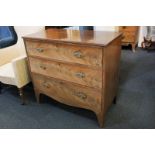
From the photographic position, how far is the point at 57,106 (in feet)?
7.66

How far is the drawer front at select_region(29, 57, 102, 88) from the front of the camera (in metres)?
1.67

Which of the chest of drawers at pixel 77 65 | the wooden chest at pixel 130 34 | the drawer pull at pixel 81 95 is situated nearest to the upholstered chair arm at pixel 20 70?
the chest of drawers at pixel 77 65

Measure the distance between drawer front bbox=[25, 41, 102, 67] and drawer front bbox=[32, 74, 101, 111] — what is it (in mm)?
305

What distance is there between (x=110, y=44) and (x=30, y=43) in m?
0.92

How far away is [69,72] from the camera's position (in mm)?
1809

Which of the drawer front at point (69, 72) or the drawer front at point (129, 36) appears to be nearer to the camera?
the drawer front at point (69, 72)

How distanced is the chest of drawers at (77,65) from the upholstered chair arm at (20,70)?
193 millimetres

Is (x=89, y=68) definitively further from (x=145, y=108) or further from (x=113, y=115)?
(x=145, y=108)

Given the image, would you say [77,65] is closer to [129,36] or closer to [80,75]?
[80,75]

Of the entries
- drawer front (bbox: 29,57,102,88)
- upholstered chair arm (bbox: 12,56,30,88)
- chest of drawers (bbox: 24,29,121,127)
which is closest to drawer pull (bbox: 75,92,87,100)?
chest of drawers (bbox: 24,29,121,127)

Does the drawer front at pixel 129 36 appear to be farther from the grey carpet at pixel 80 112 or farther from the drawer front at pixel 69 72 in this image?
the drawer front at pixel 69 72

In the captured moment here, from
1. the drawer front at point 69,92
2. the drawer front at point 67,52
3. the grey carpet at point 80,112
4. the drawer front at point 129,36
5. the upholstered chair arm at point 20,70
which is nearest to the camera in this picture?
the drawer front at point 67,52

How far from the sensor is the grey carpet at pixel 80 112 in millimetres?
1968

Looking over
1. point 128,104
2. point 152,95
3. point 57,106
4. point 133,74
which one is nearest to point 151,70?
point 133,74
